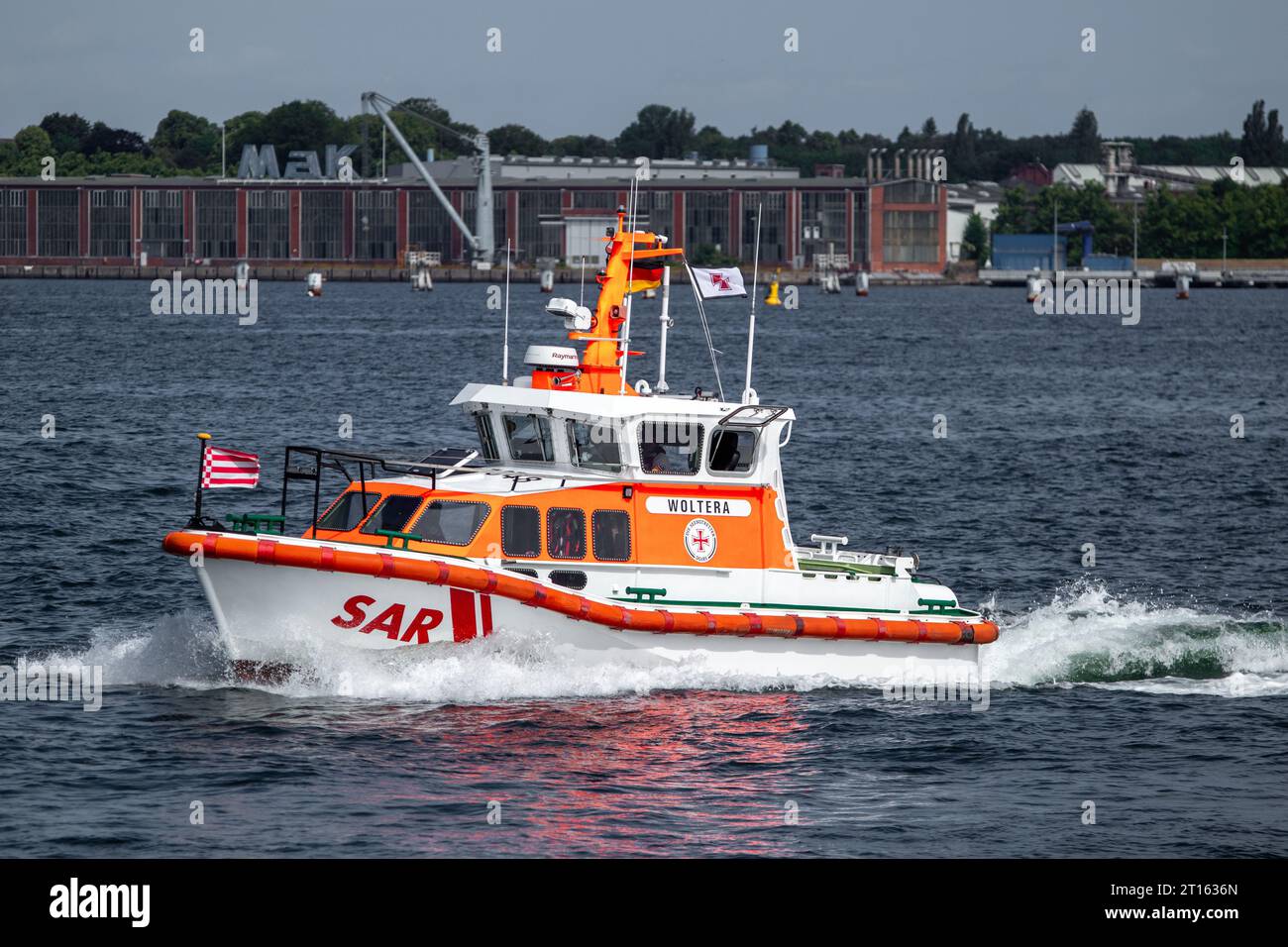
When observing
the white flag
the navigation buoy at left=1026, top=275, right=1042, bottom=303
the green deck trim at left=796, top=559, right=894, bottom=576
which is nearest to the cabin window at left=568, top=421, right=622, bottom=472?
the white flag

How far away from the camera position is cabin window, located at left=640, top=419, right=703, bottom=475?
2314 cm

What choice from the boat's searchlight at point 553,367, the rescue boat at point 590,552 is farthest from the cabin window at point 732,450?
the boat's searchlight at point 553,367

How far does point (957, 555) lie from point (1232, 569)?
16.5 ft

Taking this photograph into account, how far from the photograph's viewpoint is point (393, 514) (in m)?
22.0

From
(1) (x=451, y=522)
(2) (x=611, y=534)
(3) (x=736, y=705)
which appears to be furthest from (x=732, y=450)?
(1) (x=451, y=522)

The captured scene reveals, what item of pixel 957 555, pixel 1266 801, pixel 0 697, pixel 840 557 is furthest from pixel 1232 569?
pixel 0 697

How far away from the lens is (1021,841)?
60.0ft

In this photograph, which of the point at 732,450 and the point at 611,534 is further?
the point at 732,450

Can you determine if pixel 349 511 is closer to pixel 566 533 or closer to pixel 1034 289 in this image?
pixel 566 533

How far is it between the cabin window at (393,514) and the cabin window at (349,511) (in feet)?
0.41

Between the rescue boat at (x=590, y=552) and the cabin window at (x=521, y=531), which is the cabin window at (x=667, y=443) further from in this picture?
the cabin window at (x=521, y=531)

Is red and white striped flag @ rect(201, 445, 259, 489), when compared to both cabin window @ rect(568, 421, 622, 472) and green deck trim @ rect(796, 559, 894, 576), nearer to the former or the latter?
cabin window @ rect(568, 421, 622, 472)

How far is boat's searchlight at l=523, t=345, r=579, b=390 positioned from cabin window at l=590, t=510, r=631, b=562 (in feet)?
6.38

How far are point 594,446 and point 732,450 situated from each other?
1804 mm
